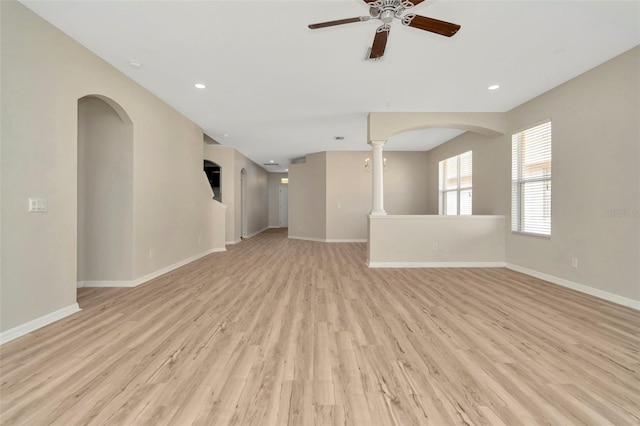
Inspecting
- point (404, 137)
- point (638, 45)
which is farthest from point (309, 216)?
point (638, 45)

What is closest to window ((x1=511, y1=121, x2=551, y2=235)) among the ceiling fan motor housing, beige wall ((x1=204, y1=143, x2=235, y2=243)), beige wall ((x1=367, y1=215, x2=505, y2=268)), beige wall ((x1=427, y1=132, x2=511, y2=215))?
beige wall ((x1=427, y1=132, x2=511, y2=215))

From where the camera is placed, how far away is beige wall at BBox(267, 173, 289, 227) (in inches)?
541

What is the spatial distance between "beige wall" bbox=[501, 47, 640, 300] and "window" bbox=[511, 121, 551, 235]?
0.17 meters

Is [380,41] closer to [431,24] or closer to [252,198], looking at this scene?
[431,24]

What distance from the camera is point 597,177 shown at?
10.9 feet

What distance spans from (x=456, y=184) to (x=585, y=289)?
377 cm

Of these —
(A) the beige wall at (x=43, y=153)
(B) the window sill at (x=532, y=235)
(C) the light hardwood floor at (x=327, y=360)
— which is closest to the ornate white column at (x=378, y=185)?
(C) the light hardwood floor at (x=327, y=360)

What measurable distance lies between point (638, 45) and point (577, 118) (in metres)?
0.88

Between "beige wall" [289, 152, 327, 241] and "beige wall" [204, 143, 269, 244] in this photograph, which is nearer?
"beige wall" [204, 143, 269, 244]

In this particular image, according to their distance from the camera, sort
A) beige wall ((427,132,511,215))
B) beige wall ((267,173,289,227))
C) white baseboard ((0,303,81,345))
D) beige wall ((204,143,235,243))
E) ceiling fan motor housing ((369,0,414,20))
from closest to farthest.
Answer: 1. ceiling fan motor housing ((369,0,414,20))
2. white baseboard ((0,303,81,345))
3. beige wall ((427,132,511,215))
4. beige wall ((204,143,235,243))
5. beige wall ((267,173,289,227))

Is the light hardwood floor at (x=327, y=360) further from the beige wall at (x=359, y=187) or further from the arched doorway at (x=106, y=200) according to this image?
the beige wall at (x=359, y=187)

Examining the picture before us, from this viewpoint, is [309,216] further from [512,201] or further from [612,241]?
[612,241]

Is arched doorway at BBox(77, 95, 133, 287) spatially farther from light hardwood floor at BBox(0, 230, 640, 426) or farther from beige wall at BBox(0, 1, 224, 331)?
light hardwood floor at BBox(0, 230, 640, 426)

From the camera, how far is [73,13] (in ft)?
7.93
